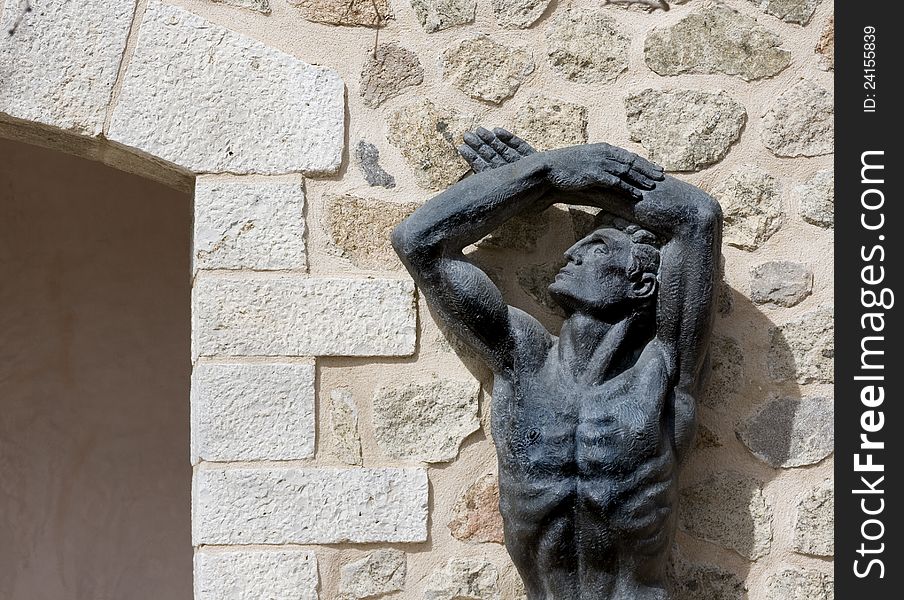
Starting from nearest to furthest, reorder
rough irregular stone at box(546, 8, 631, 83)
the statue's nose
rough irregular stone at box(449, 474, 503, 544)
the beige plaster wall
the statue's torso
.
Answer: the statue's torso < the statue's nose < rough irregular stone at box(449, 474, 503, 544) < rough irregular stone at box(546, 8, 631, 83) < the beige plaster wall

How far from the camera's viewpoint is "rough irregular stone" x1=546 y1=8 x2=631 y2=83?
2822mm

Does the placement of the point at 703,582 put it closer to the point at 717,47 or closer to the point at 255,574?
the point at 255,574

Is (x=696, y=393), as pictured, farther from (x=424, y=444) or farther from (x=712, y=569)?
(x=424, y=444)

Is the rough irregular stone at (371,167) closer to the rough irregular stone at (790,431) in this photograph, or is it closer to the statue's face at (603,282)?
the statue's face at (603,282)

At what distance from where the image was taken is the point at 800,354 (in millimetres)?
2793

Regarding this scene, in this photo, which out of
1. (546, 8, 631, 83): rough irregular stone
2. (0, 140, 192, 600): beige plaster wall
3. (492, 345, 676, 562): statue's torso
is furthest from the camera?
(0, 140, 192, 600): beige plaster wall

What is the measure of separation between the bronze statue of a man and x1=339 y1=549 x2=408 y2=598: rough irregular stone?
248mm

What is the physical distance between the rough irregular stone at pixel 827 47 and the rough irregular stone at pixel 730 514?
958 mm

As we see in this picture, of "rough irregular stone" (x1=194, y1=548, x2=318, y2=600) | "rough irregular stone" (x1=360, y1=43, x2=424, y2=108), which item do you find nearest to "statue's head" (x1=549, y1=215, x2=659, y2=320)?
"rough irregular stone" (x1=360, y1=43, x2=424, y2=108)

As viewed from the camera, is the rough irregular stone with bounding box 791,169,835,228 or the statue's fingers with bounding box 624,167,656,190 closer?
the statue's fingers with bounding box 624,167,656,190

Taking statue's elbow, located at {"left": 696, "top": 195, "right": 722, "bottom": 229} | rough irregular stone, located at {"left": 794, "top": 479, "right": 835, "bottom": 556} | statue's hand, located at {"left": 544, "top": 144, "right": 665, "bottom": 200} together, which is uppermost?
statue's hand, located at {"left": 544, "top": 144, "right": 665, "bottom": 200}

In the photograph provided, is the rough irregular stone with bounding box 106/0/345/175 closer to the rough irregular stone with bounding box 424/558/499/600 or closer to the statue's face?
the statue's face

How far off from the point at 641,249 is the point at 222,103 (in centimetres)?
95

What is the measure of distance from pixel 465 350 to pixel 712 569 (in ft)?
2.35
